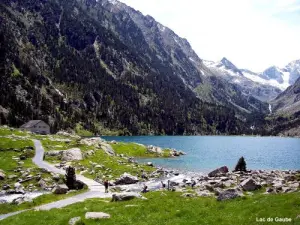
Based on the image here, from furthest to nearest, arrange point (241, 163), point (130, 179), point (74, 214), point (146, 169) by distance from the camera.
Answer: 1. point (146, 169)
2. point (241, 163)
3. point (130, 179)
4. point (74, 214)

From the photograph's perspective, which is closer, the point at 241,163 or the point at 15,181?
the point at 15,181

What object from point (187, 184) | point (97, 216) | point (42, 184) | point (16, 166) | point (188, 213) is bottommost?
point (42, 184)

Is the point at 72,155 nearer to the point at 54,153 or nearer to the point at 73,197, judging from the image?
the point at 54,153

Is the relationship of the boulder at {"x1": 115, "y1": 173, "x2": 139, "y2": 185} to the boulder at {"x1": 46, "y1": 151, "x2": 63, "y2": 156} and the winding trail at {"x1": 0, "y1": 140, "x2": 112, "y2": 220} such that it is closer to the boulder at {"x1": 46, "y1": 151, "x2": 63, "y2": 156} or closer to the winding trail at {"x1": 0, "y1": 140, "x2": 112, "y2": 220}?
the winding trail at {"x1": 0, "y1": 140, "x2": 112, "y2": 220}

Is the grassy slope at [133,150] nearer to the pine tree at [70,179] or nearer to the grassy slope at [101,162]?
the grassy slope at [101,162]

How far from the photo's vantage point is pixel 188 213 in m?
29.2

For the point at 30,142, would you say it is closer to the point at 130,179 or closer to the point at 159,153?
the point at 130,179

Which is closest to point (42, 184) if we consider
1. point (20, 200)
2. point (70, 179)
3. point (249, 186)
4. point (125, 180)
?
point (70, 179)

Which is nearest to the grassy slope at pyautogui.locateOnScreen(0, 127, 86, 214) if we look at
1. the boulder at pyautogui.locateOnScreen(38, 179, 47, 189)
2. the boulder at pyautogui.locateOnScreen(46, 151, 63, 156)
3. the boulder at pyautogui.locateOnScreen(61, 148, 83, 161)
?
the boulder at pyautogui.locateOnScreen(38, 179, 47, 189)

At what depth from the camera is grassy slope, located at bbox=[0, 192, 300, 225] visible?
25.5 m

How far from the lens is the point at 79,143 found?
100438 millimetres

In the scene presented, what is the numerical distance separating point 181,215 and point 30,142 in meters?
75.0

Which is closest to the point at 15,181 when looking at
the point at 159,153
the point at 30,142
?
the point at 30,142

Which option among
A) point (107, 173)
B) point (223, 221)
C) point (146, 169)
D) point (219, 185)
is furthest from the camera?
point (146, 169)
